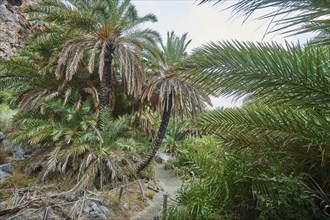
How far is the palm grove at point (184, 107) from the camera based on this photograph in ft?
9.18

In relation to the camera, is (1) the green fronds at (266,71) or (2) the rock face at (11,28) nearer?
(1) the green fronds at (266,71)

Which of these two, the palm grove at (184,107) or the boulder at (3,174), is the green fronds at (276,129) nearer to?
the palm grove at (184,107)

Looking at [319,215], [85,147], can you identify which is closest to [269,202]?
[319,215]

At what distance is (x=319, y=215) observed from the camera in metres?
2.81

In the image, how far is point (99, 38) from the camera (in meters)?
8.26

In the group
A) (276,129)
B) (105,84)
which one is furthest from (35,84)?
(276,129)

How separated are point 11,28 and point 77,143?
395 inches

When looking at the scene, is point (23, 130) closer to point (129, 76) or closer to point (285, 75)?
point (129, 76)

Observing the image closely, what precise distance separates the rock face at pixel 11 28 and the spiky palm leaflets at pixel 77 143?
7.05 m

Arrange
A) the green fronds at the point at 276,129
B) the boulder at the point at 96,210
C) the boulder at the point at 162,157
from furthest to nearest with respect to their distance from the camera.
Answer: the boulder at the point at 162,157 < the boulder at the point at 96,210 < the green fronds at the point at 276,129

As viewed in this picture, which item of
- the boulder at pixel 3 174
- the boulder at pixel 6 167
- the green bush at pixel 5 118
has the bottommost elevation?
the boulder at pixel 3 174

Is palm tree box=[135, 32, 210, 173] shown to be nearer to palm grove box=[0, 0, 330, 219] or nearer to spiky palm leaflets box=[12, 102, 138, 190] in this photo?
palm grove box=[0, 0, 330, 219]

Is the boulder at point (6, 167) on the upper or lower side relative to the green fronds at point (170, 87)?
lower

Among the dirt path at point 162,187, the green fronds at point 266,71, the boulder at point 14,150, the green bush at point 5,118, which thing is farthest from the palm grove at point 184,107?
the boulder at point 14,150
